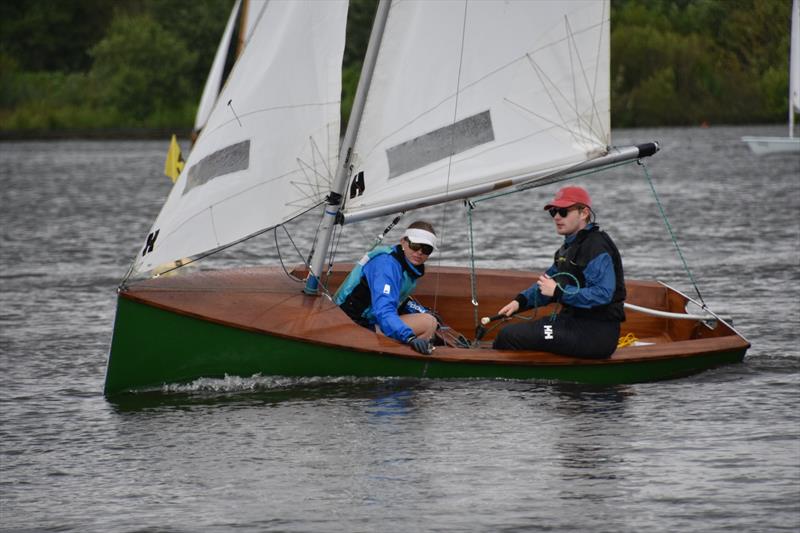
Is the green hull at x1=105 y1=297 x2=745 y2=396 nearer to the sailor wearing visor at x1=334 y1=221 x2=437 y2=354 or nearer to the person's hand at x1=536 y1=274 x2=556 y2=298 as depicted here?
the sailor wearing visor at x1=334 y1=221 x2=437 y2=354

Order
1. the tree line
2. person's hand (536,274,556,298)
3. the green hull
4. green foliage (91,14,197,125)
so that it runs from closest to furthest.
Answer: person's hand (536,274,556,298) → the green hull → the tree line → green foliage (91,14,197,125)

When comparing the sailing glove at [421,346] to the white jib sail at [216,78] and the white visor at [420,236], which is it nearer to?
the white visor at [420,236]

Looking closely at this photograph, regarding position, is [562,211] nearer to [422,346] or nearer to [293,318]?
[422,346]

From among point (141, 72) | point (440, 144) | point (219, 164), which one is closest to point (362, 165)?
point (440, 144)

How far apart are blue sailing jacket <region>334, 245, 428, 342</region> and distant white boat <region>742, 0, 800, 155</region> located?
30.6 meters

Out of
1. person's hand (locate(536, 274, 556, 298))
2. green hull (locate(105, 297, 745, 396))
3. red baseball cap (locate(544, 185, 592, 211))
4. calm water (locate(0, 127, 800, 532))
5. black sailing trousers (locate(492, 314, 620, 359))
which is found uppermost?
red baseball cap (locate(544, 185, 592, 211))

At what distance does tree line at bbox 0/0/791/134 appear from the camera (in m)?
66.9

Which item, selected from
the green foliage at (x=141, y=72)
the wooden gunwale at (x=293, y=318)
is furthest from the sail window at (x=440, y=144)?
the green foliage at (x=141, y=72)

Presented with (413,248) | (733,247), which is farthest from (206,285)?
(733,247)

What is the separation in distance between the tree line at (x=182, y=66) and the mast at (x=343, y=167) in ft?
145

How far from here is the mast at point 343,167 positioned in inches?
508

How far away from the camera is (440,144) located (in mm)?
13242

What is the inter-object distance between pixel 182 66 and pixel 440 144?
224ft

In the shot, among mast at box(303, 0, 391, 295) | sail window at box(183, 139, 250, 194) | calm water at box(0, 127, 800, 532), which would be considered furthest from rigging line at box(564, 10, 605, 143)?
sail window at box(183, 139, 250, 194)
